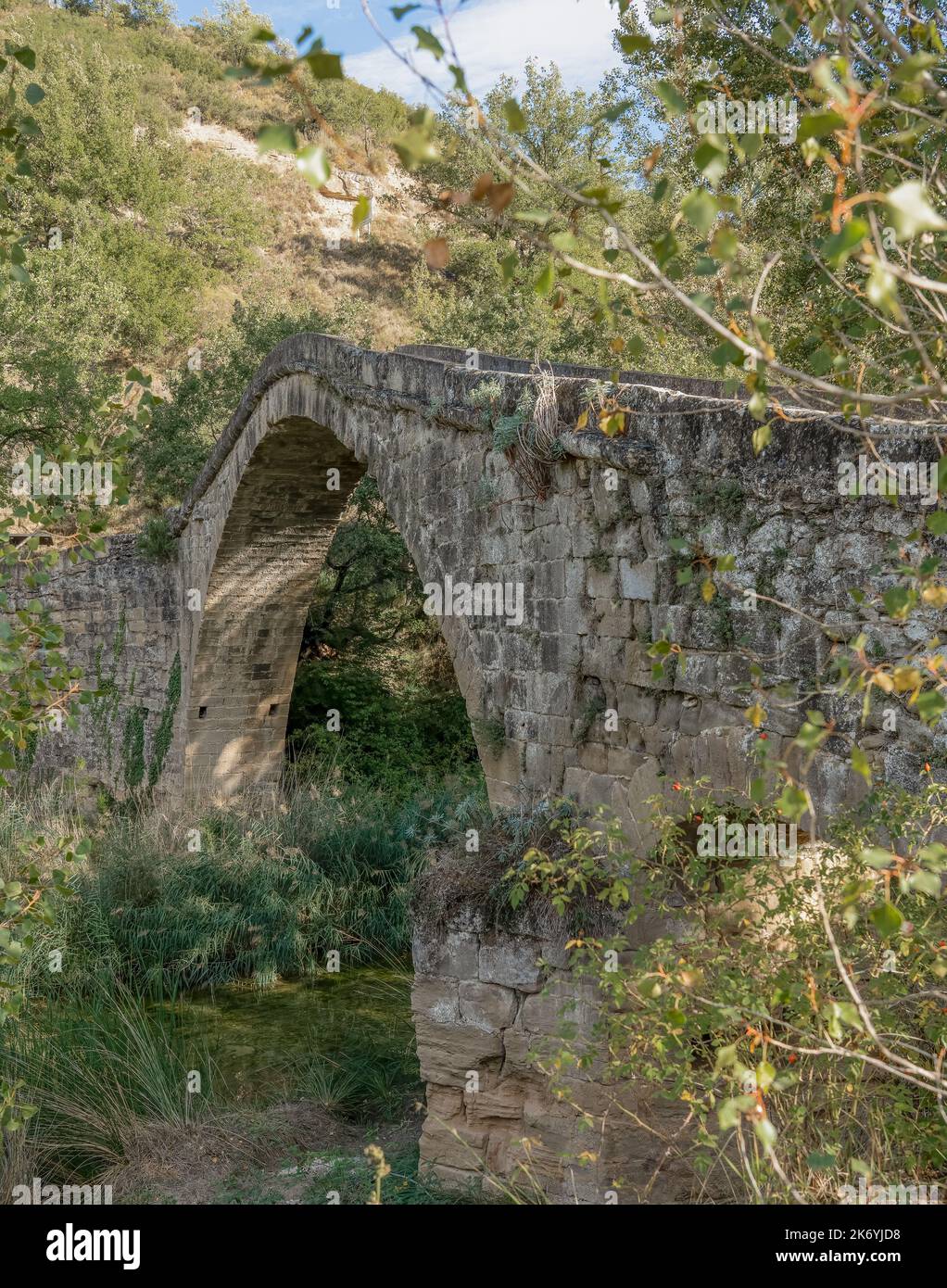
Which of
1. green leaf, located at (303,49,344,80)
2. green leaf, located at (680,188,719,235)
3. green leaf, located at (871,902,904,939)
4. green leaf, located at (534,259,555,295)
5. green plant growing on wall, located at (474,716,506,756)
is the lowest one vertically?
green plant growing on wall, located at (474,716,506,756)

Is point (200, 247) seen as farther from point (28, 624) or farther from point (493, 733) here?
point (28, 624)

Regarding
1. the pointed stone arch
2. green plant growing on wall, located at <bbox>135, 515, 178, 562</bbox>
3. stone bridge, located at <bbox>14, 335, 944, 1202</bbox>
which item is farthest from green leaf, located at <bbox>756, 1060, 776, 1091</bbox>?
green plant growing on wall, located at <bbox>135, 515, 178, 562</bbox>

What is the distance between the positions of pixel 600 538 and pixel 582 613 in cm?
36

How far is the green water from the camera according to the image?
6.39m

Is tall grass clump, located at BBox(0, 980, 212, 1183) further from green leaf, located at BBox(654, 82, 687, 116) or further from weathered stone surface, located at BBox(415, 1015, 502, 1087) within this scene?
green leaf, located at BBox(654, 82, 687, 116)

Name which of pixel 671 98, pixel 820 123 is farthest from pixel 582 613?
pixel 820 123

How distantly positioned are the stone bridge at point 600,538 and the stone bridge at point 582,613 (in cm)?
1

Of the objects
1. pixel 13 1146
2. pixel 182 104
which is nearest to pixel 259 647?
pixel 13 1146

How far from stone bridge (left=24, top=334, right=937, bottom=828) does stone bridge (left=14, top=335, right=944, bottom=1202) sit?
1 centimetres

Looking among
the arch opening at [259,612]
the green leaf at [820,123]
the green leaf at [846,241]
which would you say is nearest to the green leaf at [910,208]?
the green leaf at [846,241]

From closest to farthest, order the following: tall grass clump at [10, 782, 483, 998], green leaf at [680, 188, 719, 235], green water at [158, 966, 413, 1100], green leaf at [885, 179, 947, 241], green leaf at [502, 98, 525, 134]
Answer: green leaf at [885, 179, 947, 241]
green leaf at [680, 188, 719, 235]
green leaf at [502, 98, 525, 134]
green water at [158, 966, 413, 1100]
tall grass clump at [10, 782, 483, 998]

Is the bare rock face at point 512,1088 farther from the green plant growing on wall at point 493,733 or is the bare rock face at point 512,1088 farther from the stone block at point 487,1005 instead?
the green plant growing on wall at point 493,733

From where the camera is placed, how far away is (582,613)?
16.0 ft
